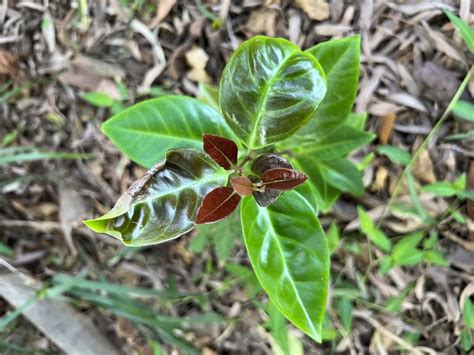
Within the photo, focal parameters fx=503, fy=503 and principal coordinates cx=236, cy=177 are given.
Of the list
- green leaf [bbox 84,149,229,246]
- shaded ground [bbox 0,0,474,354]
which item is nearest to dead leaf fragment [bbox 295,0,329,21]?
shaded ground [bbox 0,0,474,354]

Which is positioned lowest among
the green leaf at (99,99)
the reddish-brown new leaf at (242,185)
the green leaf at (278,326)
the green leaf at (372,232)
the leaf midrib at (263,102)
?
the green leaf at (278,326)

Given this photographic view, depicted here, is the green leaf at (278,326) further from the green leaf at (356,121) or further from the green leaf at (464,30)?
the green leaf at (464,30)

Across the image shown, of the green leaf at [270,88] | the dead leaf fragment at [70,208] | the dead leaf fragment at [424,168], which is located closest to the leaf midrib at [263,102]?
the green leaf at [270,88]

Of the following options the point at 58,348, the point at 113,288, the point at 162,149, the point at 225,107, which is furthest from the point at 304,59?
the point at 58,348

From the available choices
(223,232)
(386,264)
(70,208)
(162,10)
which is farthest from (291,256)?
(70,208)

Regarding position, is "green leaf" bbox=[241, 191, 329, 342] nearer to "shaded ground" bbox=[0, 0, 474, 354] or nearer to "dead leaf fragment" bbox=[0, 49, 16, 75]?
"shaded ground" bbox=[0, 0, 474, 354]

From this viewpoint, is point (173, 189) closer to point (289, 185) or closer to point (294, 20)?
point (289, 185)
